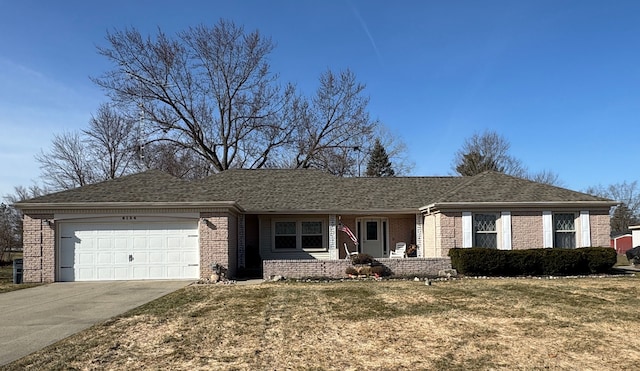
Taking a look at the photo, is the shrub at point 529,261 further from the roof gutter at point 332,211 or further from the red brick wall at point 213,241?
the red brick wall at point 213,241

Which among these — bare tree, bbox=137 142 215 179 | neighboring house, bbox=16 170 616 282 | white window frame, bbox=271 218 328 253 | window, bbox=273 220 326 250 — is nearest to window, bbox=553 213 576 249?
neighboring house, bbox=16 170 616 282

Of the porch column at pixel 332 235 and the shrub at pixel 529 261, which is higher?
the porch column at pixel 332 235

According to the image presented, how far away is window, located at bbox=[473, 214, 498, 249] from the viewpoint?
17.8m

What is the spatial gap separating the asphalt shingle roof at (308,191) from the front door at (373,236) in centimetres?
103

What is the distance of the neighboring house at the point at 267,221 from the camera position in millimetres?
15875

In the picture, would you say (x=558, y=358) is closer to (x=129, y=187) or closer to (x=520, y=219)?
(x=520, y=219)

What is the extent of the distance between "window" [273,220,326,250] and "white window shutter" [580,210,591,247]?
10252mm

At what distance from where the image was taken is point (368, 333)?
7.66 meters

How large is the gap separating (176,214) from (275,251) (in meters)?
5.47

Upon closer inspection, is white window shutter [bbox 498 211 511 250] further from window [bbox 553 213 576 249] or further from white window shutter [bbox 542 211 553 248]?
window [bbox 553 213 576 249]

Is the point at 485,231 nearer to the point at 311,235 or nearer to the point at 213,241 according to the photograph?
the point at 311,235

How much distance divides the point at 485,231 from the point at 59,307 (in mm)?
14363

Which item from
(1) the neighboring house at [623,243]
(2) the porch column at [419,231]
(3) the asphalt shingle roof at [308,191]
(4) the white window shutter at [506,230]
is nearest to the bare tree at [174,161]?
(3) the asphalt shingle roof at [308,191]

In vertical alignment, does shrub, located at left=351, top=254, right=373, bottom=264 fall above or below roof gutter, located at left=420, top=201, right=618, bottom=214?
below
